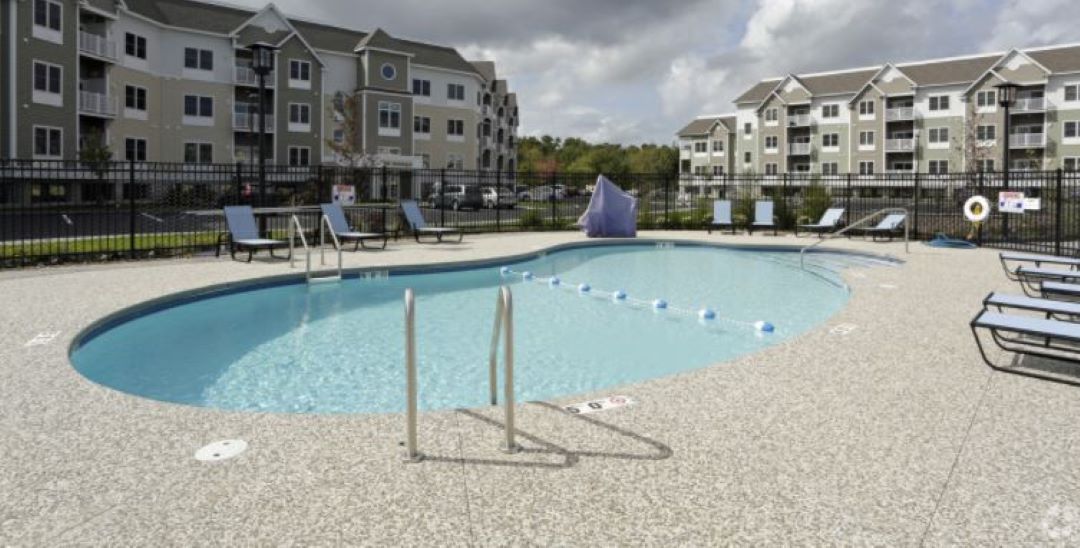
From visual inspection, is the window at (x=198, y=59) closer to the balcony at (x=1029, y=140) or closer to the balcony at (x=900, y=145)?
the balcony at (x=900, y=145)

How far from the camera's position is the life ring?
17859mm

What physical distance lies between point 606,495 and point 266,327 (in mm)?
7100

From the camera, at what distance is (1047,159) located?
55.4 meters

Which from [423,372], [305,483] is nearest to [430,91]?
[423,372]

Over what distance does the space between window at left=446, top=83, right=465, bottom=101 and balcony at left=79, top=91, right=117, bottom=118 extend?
23.0m

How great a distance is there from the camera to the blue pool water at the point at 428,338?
6.99 m

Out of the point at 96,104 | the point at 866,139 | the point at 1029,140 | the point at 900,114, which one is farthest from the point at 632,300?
the point at 866,139

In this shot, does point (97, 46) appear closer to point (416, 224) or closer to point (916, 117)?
point (416, 224)

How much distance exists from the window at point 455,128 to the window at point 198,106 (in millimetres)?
16860

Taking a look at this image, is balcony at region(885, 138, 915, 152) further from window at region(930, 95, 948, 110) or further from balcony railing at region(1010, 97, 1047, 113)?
balcony railing at region(1010, 97, 1047, 113)

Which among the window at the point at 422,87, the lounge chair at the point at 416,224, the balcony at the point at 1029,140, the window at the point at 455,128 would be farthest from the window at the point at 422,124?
the balcony at the point at 1029,140

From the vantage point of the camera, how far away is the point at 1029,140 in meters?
55.9

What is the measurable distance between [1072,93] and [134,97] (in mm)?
61905

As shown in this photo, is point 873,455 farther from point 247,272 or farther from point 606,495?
point 247,272
